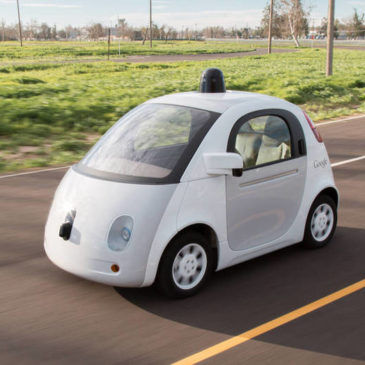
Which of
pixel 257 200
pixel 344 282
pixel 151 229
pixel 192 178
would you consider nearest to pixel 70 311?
pixel 151 229

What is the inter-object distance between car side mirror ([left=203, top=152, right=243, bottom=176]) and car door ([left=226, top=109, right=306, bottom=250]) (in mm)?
200

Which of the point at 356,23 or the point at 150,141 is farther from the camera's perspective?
the point at 356,23

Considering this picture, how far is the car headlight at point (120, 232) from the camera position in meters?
4.66

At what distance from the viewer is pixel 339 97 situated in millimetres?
21234

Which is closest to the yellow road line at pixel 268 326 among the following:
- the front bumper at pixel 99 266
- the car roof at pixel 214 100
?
the front bumper at pixel 99 266

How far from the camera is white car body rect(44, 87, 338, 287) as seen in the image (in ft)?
15.3

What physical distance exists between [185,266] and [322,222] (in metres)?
1.88

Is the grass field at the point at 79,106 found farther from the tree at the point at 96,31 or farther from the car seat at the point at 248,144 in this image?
the tree at the point at 96,31

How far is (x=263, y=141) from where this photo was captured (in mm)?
5555

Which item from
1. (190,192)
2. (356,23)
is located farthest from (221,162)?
(356,23)

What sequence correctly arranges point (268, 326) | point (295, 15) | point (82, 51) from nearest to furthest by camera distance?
point (268, 326)
point (82, 51)
point (295, 15)

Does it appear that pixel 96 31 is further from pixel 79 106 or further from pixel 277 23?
pixel 79 106

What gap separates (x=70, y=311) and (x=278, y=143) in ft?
7.75

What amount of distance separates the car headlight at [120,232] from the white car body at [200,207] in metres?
0.03
